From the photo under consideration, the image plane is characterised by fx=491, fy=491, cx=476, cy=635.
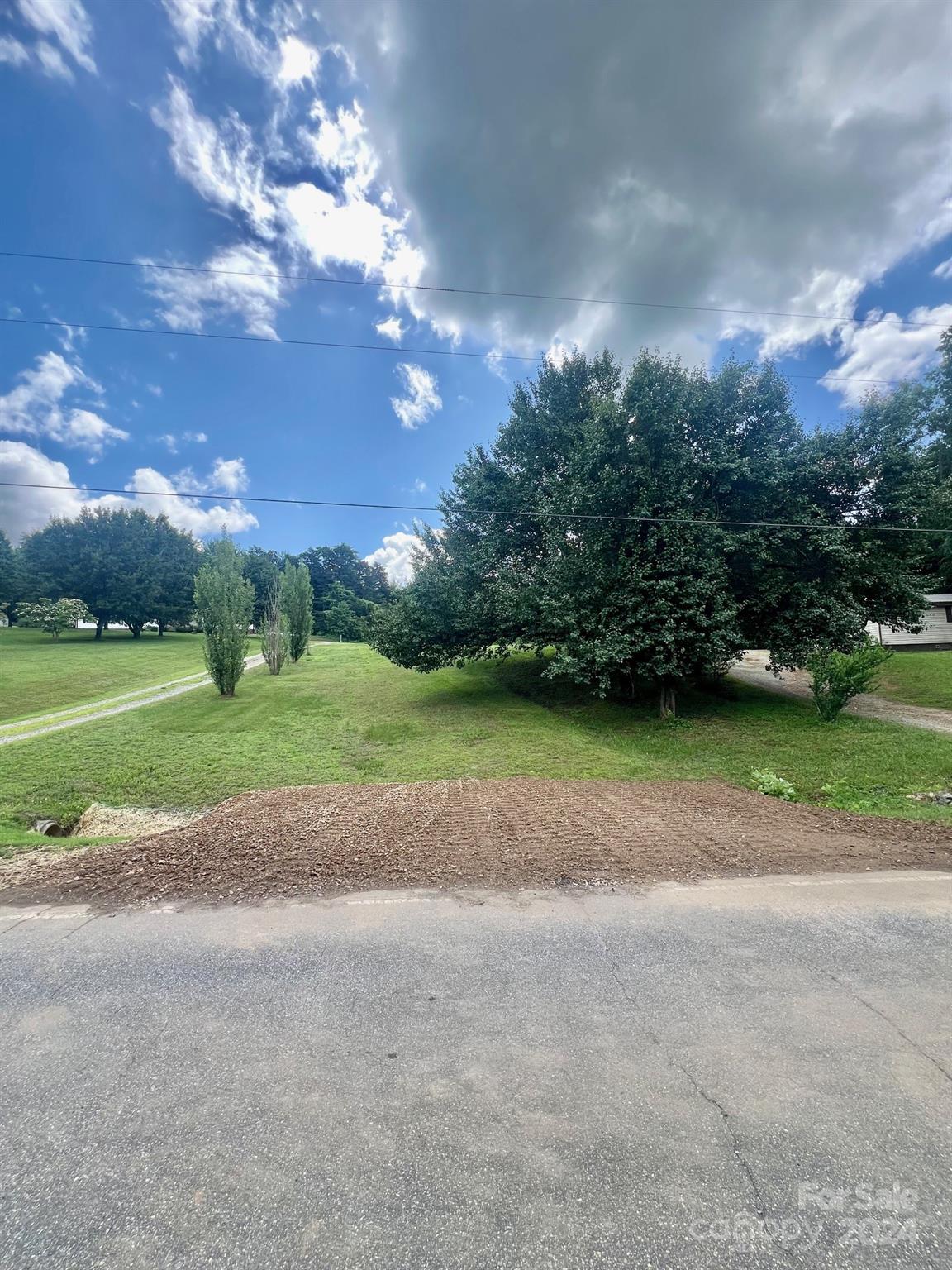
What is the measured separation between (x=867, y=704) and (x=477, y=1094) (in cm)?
1755

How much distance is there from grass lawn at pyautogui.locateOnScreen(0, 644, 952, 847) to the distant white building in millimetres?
13358

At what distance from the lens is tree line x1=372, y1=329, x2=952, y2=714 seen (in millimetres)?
12211

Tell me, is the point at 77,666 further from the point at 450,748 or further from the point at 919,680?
the point at 919,680

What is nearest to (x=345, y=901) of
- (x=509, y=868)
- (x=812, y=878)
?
(x=509, y=868)

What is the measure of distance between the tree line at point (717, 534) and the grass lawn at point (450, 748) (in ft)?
5.32

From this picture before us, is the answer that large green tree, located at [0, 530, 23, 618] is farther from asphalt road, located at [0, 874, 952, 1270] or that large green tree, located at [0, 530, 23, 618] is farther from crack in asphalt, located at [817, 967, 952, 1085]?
crack in asphalt, located at [817, 967, 952, 1085]

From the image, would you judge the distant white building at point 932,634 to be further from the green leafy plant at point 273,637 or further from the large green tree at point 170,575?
the large green tree at point 170,575

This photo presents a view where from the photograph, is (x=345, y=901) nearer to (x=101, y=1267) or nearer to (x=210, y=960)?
(x=210, y=960)

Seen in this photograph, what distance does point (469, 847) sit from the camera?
16.7 ft

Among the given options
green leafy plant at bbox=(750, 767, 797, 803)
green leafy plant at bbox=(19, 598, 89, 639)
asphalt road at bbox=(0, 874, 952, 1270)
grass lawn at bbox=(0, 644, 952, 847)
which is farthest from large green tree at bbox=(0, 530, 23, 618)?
green leafy plant at bbox=(750, 767, 797, 803)

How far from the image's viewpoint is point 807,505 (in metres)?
12.6

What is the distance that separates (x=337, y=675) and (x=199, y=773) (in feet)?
43.0

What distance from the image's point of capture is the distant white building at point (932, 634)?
2392 cm

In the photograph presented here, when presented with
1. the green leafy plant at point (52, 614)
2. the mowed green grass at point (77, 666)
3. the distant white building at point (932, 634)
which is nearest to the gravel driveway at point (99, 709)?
the mowed green grass at point (77, 666)
